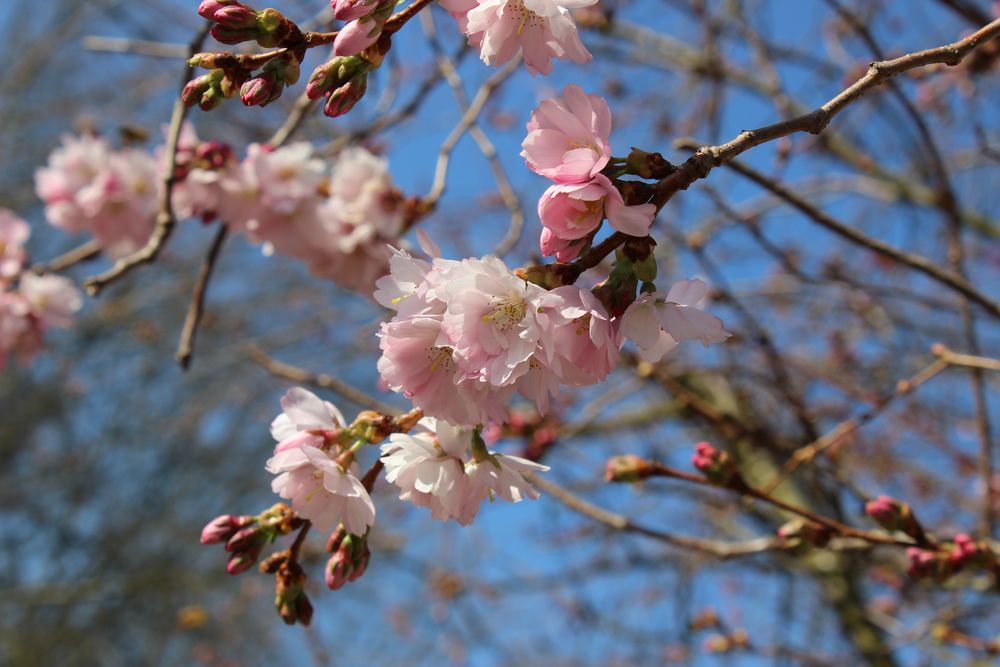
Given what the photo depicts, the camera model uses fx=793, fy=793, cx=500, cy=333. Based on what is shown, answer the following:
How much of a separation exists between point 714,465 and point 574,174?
760 mm

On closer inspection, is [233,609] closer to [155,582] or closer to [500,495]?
[155,582]

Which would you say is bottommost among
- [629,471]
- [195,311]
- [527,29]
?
[195,311]

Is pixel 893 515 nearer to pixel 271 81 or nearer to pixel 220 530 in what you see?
pixel 220 530

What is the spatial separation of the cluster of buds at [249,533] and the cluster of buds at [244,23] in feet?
1.91

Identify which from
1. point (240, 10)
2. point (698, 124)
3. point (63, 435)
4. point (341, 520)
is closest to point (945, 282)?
point (341, 520)

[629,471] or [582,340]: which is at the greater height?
[582,340]

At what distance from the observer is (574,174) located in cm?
82

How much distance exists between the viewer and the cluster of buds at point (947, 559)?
1.36 metres

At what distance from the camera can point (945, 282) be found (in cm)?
153

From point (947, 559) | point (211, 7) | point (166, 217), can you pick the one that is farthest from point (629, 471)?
point (166, 217)

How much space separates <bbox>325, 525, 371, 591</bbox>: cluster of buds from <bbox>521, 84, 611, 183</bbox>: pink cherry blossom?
51cm

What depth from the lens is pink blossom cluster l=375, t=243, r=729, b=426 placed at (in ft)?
2.67

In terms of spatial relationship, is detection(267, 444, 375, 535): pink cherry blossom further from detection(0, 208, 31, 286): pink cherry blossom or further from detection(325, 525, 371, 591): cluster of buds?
detection(0, 208, 31, 286): pink cherry blossom

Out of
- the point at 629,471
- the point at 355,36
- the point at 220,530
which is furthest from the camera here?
the point at 629,471
